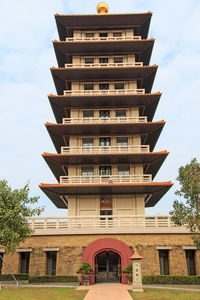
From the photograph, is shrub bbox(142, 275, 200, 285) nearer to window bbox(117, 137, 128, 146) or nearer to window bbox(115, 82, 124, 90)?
window bbox(117, 137, 128, 146)

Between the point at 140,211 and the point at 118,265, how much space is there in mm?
8413

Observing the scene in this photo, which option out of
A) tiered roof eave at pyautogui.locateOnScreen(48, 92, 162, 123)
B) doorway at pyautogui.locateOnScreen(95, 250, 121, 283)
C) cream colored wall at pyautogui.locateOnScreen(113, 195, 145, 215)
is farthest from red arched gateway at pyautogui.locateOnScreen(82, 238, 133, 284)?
tiered roof eave at pyautogui.locateOnScreen(48, 92, 162, 123)

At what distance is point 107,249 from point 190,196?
27.8 feet

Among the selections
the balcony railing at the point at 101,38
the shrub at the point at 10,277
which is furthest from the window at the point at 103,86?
the shrub at the point at 10,277

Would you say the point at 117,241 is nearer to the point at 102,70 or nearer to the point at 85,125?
the point at 85,125

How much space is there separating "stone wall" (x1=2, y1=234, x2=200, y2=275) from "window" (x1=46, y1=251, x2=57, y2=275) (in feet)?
2.73

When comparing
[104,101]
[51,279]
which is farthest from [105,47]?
[51,279]

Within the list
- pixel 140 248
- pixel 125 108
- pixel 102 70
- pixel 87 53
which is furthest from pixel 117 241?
pixel 87 53

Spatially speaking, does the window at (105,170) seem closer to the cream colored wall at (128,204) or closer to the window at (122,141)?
the cream colored wall at (128,204)

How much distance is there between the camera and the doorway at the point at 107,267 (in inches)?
1038

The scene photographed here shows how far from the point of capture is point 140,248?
26266 millimetres

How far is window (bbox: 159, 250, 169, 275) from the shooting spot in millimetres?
26531

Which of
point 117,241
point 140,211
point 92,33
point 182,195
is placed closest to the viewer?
point 182,195

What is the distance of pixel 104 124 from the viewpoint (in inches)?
1358
